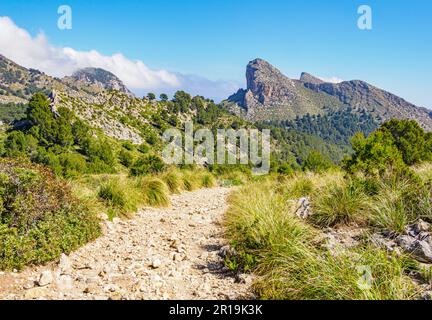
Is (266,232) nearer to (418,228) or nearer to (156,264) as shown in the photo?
(156,264)

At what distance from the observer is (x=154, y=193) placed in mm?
9555

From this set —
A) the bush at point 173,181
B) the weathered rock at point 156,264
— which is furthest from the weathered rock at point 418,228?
the bush at point 173,181

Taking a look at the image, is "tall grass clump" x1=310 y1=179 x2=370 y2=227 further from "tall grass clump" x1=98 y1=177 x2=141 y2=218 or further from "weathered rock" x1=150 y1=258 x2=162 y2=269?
"tall grass clump" x1=98 y1=177 x2=141 y2=218

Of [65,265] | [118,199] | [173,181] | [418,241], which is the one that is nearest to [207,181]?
[173,181]

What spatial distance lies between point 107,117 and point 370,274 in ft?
277

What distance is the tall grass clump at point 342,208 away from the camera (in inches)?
237

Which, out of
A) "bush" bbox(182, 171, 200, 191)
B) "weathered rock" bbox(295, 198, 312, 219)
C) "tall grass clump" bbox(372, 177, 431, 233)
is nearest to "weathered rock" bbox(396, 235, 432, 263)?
"tall grass clump" bbox(372, 177, 431, 233)

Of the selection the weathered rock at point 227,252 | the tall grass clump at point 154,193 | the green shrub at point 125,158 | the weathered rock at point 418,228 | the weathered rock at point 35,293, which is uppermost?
the weathered rock at point 418,228

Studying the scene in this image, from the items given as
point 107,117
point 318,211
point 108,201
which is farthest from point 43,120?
point 318,211

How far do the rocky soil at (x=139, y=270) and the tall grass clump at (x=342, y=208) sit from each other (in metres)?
2.04

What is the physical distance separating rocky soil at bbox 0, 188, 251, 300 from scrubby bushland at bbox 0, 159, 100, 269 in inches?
8.1

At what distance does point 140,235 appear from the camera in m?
6.67

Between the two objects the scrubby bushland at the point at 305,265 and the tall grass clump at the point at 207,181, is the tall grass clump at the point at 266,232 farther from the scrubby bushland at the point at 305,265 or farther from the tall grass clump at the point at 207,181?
the tall grass clump at the point at 207,181
